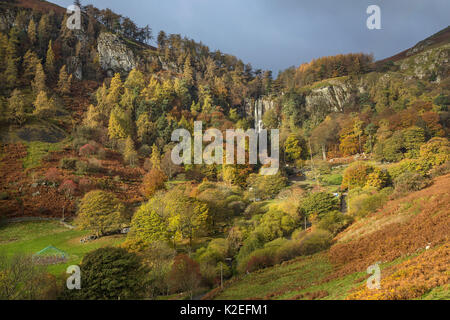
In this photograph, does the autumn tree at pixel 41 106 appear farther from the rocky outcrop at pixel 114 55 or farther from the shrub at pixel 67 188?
the rocky outcrop at pixel 114 55

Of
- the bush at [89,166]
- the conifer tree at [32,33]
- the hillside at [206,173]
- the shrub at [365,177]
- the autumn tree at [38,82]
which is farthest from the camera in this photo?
the conifer tree at [32,33]

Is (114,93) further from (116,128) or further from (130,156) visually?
(130,156)

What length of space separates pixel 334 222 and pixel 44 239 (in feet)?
117

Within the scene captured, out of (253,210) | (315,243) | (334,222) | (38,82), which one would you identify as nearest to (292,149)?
(253,210)

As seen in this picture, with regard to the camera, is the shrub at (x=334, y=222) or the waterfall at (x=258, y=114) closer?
the shrub at (x=334, y=222)

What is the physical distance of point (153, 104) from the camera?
259 feet

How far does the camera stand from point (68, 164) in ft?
171

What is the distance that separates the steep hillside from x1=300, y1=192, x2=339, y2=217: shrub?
18.4ft

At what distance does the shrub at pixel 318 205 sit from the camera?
121 ft

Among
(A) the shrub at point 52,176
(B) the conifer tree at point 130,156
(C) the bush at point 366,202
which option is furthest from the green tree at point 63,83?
(C) the bush at point 366,202

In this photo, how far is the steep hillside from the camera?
13055mm

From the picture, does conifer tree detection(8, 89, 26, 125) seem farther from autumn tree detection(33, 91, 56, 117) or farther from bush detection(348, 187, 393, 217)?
bush detection(348, 187, 393, 217)

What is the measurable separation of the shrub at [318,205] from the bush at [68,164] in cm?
4176
